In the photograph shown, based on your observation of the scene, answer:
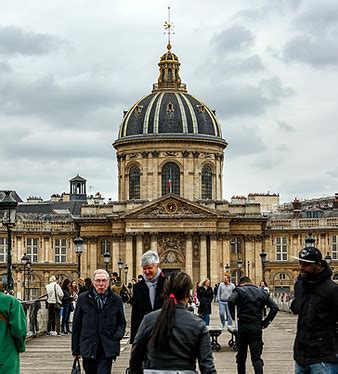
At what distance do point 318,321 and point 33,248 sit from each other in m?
88.7

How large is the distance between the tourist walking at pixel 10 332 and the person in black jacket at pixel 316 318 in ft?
10.2

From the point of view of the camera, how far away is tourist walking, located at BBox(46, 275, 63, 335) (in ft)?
108

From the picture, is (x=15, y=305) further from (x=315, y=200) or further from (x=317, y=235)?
(x=315, y=200)

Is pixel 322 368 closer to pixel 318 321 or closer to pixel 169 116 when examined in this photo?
pixel 318 321

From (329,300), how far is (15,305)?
3.44m

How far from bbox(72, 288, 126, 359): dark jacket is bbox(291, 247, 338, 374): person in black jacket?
321cm

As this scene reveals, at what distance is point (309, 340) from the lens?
11.9m

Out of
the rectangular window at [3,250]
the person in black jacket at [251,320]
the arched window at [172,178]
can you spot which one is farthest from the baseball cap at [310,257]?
the rectangular window at [3,250]

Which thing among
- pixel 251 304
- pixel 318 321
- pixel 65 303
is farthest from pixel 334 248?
pixel 318 321

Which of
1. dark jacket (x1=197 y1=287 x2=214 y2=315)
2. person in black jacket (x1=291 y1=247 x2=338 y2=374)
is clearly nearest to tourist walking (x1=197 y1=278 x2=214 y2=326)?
dark jacket (x1=197 y1=287 x2=214 y2=315)

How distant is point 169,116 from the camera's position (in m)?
98.5

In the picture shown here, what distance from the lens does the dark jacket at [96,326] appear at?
568 inches

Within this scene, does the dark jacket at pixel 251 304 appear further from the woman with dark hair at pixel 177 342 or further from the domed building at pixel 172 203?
the domed building at pixel 172 203

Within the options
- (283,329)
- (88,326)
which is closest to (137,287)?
(88,326)
